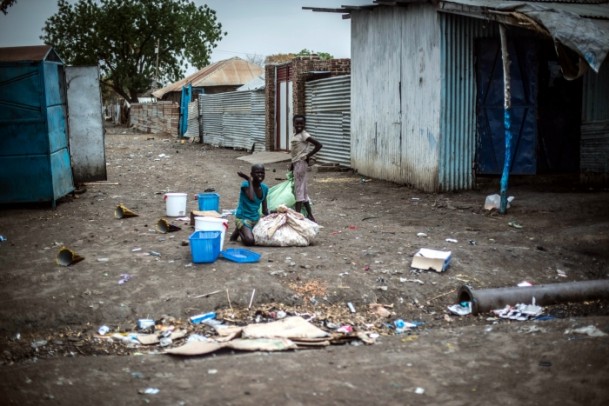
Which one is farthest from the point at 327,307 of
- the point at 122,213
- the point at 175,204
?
the point at 122,213

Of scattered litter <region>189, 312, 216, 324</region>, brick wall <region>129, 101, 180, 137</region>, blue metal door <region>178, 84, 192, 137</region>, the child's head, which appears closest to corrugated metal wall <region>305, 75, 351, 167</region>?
the child's head

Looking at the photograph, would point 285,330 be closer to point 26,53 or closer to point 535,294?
point 535,294

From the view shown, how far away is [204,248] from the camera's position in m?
6.11

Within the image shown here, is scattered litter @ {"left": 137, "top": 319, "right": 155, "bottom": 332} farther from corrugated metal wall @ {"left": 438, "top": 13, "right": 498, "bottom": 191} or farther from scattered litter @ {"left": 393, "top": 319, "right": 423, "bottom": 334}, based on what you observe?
corrugated metal wall @ {"left": 438, "top": 13, "right": 498, "bottom": 191}

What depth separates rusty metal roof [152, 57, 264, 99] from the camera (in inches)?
1388

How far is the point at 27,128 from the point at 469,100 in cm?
698

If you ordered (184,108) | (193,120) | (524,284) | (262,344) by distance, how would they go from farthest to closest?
(184,108), (193,120), (524,284), (262,344)

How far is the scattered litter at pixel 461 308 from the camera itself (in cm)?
541

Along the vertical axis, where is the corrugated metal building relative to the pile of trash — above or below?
above

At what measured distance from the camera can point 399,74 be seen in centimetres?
1208

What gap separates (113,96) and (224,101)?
47848 mm

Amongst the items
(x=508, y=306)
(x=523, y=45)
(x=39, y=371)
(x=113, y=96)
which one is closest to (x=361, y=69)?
(x=523, y=45)

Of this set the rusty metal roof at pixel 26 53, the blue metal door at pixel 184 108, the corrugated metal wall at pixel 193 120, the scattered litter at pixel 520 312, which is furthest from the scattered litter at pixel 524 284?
the blue metal door at pixel 184 108

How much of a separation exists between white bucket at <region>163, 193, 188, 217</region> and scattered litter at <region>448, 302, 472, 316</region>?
181 inches
